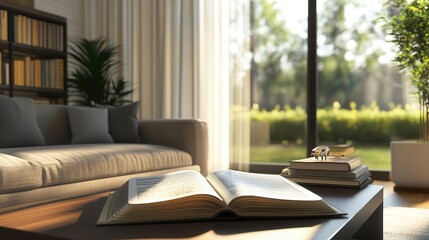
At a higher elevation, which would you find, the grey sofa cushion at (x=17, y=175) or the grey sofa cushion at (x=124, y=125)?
the grey sofa cushion at (x=124, y=125)

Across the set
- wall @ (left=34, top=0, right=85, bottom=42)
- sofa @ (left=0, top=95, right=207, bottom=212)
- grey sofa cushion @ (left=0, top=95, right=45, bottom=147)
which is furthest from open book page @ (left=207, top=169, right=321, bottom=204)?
wall @ (left=34, top=0, right=85, bottom=42)

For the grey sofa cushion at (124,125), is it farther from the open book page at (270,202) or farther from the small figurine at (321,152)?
the open book page at (270,202)

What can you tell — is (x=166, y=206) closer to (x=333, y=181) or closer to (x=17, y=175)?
(x=333, y=181)

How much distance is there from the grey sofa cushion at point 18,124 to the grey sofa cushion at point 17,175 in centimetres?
55

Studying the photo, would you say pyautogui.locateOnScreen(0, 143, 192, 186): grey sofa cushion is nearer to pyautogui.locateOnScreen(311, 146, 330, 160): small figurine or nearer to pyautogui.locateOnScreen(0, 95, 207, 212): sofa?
pyautogui.locateOnScreen(0, 95, 207, 212): sofa

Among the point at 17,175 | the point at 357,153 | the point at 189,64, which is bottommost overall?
the point at 357,153

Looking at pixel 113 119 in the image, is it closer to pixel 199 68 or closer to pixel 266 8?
pixel 199 68

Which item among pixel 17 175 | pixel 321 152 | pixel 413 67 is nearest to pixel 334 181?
pixel 321 152

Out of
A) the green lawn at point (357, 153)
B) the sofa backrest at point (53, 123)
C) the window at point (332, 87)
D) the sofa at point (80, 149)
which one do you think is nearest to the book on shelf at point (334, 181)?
the sofa at point (80, 149)

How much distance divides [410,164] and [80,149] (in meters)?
2.41

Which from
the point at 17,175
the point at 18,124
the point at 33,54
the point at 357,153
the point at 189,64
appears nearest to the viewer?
the point at 17,175

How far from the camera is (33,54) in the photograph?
445 cm

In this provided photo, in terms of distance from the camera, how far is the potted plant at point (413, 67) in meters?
3.38

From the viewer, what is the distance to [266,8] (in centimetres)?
746
